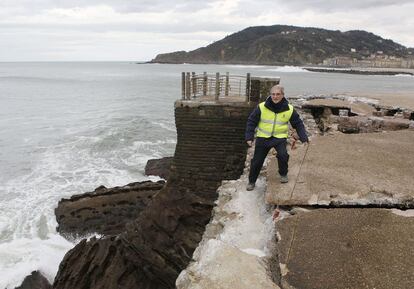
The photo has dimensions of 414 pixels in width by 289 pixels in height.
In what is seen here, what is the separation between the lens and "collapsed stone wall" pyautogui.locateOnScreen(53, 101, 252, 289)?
8633 mm

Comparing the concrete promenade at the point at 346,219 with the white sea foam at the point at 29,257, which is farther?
the white sea foam at the point at 29,257

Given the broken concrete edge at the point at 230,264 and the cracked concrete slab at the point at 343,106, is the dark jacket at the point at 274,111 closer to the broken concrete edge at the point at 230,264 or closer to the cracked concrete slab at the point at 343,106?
the broken concrete edge at the point at 230,264

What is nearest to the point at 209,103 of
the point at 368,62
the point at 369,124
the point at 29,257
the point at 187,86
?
the point at 187,86

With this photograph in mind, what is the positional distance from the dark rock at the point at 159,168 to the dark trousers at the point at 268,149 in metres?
12.3

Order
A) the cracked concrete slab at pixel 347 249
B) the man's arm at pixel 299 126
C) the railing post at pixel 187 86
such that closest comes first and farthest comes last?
the cracked concrete slab at pixel 347 249 → the man's arm at pixel 299 126 → the railing post at pixel 187 86

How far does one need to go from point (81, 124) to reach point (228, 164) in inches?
967

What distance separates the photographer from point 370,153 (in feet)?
20.5

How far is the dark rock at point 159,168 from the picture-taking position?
58.0 ft

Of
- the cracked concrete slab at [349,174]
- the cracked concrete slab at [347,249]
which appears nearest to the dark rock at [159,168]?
the cracked concrete slab at [349,174]

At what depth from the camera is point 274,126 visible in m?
5.18

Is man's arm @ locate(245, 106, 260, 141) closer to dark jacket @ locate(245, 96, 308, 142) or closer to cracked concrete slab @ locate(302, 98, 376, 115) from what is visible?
dark jacket @ locate(245, 96, 308, 142)

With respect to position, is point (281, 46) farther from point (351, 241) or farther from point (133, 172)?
point (351, 241)

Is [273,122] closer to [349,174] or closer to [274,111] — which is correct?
[274,111]

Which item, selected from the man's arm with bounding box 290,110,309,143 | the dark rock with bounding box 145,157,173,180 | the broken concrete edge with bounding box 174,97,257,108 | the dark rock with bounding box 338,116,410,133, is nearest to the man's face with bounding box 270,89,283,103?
the man's arm with bounding box 290,110,309,143
